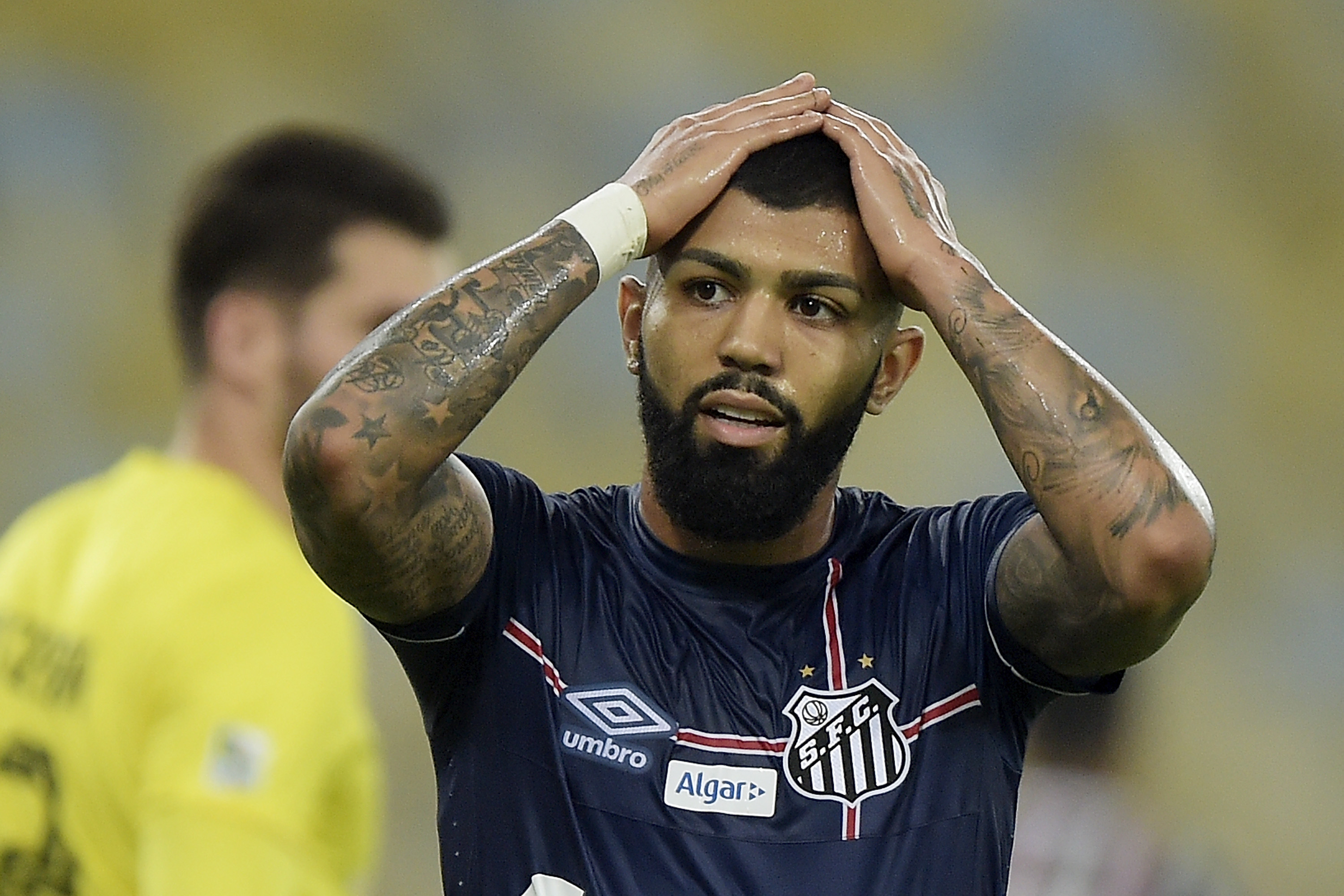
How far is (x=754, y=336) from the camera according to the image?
2314 millimetres

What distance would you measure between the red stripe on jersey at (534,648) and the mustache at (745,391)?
377 millimetres

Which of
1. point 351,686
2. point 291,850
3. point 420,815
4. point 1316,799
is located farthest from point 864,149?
point 1316,799

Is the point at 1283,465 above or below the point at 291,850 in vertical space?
above

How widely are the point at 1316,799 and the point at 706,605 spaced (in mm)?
5137

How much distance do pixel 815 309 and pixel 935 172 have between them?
206 inches

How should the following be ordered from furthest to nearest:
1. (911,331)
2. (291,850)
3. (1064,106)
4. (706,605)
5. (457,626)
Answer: (1064,106), (291,850), (911,331), (706,605), (457,626)

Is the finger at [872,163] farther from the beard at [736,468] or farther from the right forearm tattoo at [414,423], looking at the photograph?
the right forearm tattoo at [414,423]

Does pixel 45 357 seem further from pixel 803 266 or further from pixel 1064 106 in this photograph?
pixel 803 266

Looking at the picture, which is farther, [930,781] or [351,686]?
[351,686]

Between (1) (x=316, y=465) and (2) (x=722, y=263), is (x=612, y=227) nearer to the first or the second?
(2) (x=722, y=263)

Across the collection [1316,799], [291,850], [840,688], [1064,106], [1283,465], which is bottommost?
[291,850]

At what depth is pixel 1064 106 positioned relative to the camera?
7609mm

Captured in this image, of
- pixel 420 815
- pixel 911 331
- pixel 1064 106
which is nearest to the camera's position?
pixel 911 331

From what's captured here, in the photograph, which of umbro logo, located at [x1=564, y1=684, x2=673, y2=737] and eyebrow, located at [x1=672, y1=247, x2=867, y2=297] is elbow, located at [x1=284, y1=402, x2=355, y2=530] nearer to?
umbro logo, located at [x1=564, y1=684, x2=673, y2=737]
